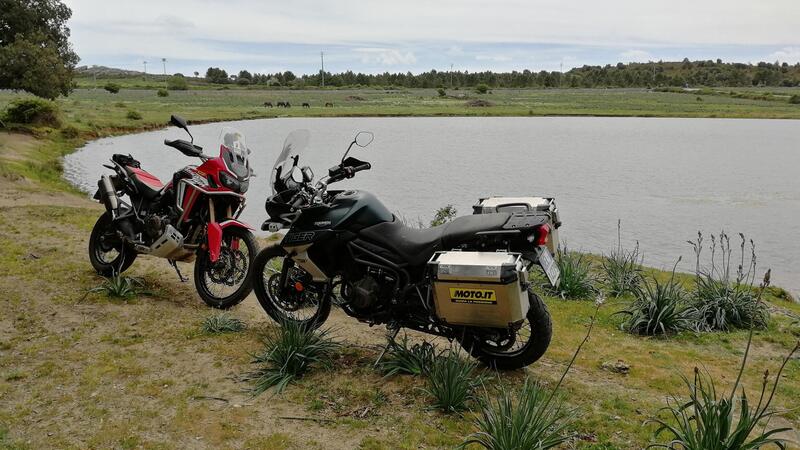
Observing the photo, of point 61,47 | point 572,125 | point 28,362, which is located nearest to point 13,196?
point 28,362

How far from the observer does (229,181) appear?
703 centimetres

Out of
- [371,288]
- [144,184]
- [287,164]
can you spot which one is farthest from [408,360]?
[144,184]

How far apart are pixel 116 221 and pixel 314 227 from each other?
3.32 m

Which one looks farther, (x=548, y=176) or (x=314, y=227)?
(x=548, y=176)

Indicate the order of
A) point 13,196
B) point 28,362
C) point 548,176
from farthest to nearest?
point 548,176, point 13,196, point 28,362

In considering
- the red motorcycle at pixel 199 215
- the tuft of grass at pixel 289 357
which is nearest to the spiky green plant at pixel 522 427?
the tuft of grass at pixel 289 357

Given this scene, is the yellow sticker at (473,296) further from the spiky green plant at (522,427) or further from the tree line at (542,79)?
the tree line at (542,79)

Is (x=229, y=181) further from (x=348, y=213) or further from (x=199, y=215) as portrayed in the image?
(x=348, y=213)

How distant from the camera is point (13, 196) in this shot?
1332 centimetres

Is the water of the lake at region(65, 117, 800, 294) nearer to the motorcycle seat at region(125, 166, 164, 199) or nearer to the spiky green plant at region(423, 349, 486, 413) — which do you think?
the motorcycle seat at region(125, 166, 164, 199)

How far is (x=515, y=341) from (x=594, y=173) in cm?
1810

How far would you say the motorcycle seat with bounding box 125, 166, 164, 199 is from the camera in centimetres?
773

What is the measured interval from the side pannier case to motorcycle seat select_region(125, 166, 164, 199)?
4.25 metres

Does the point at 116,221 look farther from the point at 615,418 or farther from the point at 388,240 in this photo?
the point at 615,418
